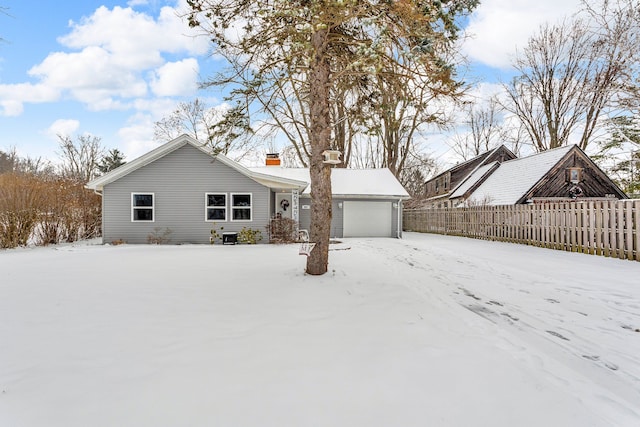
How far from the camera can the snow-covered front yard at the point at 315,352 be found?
206 centimetres

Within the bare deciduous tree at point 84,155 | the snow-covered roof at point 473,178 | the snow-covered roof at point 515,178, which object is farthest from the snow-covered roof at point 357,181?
→ the bare deciduous tree at point 84,155

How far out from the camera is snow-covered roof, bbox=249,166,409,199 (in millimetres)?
16500

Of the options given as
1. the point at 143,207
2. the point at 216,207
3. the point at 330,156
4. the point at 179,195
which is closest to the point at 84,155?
the point at 143,207

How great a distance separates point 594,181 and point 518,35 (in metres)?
11.3

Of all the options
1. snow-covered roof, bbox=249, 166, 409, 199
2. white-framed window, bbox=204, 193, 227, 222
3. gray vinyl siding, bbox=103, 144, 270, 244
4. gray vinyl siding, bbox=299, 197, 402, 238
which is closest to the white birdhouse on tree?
gray vinyl siding, bbox=103, 144, 270, 244

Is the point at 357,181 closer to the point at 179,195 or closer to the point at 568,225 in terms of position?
the point at 179,195

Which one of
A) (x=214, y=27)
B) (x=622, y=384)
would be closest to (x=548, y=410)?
(x=622, y=384)

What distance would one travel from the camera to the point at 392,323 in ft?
11.8

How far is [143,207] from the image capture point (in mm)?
12789

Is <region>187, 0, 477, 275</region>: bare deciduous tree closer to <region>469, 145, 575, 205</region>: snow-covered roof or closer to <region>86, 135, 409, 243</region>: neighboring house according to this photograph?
<region>86, 135, 409, 243</region>: neighboring house

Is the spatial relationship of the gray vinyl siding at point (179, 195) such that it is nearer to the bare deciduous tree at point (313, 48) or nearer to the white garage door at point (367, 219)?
the white garage door at point (367, 219)

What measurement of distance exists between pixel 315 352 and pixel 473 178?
22.8 m

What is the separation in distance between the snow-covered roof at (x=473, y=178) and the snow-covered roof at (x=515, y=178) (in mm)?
838

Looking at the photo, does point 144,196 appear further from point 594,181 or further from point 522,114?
point 522,114
